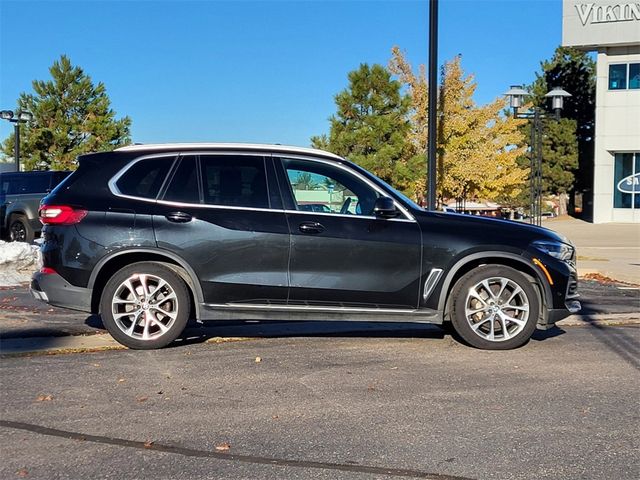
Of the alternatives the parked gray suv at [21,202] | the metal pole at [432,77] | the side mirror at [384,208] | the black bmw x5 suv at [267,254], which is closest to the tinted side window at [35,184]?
the parked gray suv at [21,202]

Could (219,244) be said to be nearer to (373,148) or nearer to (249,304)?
(249,304)

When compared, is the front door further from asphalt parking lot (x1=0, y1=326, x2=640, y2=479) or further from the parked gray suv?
the parked gray suv

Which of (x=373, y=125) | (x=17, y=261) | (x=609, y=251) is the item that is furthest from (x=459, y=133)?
(x=17, y=261)

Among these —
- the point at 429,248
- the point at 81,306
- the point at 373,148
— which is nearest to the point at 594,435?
the point at 429,248

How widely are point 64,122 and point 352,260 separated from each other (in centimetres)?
3489

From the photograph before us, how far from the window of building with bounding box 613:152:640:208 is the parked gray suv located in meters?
27.0

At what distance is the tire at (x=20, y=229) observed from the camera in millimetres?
17062

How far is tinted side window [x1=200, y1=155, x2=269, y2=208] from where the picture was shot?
245 inches

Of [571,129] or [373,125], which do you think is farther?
[571,129]

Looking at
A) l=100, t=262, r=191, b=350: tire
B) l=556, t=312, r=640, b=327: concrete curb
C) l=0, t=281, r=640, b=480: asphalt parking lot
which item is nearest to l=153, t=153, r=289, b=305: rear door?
l=100, t=262, r=191, b=350: tire

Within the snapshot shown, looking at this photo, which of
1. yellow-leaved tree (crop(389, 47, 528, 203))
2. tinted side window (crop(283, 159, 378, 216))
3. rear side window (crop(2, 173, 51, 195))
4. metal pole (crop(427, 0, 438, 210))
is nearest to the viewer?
tinted side window (crop(283, 159, 378, 216))

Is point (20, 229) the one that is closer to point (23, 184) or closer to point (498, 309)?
point (23, 184)

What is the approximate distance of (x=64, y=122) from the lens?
1478 inches

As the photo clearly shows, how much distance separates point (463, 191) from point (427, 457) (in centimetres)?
2519
